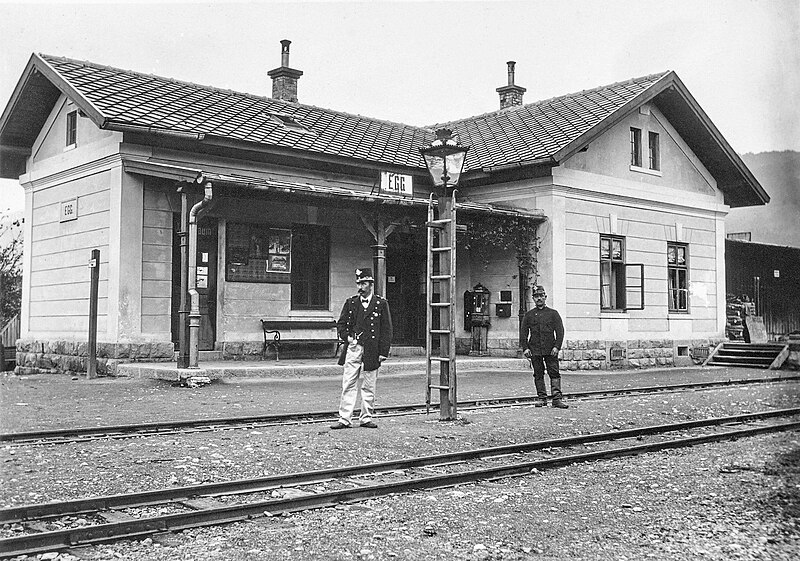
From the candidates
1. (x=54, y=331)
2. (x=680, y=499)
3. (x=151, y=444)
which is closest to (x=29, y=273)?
(x=54, y=331)

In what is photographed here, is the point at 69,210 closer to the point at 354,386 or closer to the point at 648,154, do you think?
the point at 354,386

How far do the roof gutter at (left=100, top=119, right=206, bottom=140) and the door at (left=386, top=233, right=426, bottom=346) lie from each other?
19.8ft

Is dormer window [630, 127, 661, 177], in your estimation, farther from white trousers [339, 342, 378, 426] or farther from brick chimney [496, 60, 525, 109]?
white trousers [339, 342, 378, 426]

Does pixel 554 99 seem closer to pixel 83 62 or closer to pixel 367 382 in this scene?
pixel 83 62

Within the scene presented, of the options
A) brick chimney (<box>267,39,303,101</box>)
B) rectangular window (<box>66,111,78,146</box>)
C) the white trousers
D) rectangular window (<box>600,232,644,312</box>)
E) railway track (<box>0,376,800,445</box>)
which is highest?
brick chimney (<box>267,39,303,101</box>)

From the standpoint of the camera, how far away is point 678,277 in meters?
22.0

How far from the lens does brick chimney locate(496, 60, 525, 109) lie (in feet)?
86.2

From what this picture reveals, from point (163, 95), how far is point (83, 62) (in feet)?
7.00

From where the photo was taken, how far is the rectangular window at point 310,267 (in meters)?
18.1

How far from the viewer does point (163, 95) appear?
1742 centimetres

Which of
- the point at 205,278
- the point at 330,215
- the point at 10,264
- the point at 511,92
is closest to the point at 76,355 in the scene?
the point at 205,278

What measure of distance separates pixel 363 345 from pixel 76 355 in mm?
9144

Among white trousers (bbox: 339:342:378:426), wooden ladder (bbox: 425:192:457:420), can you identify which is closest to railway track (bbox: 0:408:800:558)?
wooden ladder (bbox: 425:192:457:420)

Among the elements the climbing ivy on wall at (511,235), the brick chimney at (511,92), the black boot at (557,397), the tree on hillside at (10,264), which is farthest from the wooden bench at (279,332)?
the brick chimney at (511,92)
